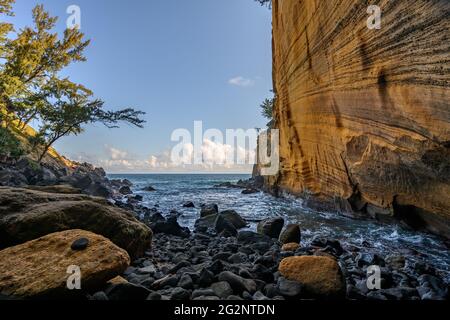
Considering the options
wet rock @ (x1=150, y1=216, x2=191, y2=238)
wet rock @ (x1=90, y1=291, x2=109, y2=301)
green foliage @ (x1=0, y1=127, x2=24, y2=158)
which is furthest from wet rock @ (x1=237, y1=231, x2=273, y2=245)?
green foliage @ (x1=0, y1=127, x2=24, y2=158)

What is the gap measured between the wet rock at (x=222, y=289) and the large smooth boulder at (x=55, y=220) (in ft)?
8.01

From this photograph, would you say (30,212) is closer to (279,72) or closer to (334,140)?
(334,140)

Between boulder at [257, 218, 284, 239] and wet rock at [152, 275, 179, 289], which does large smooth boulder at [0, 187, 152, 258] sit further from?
boulder at [257, 218, 284, 239]

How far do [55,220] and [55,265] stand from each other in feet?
4.64

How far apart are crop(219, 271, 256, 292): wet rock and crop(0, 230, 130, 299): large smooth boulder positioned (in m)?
1.67

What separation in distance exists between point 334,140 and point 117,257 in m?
10.5

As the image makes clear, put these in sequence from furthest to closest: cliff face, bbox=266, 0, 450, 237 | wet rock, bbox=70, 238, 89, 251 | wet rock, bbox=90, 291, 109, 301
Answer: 1. cliff face, bbox=266, 0, 450, 237
2. wet rock, bbox=70, 238, 89, 251
3. wet rock, bbox=90, 291, 109, 301

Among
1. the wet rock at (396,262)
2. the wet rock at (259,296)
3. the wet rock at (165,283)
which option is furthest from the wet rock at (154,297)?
the wet rock at (396,262)

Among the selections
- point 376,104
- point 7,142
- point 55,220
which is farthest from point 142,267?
point 7,142

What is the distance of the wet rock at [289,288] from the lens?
3.82m

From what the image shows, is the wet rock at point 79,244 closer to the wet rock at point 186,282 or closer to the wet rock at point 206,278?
the wet rock at point 186,282

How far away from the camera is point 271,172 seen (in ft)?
86.6

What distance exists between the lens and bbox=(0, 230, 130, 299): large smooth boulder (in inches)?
127
